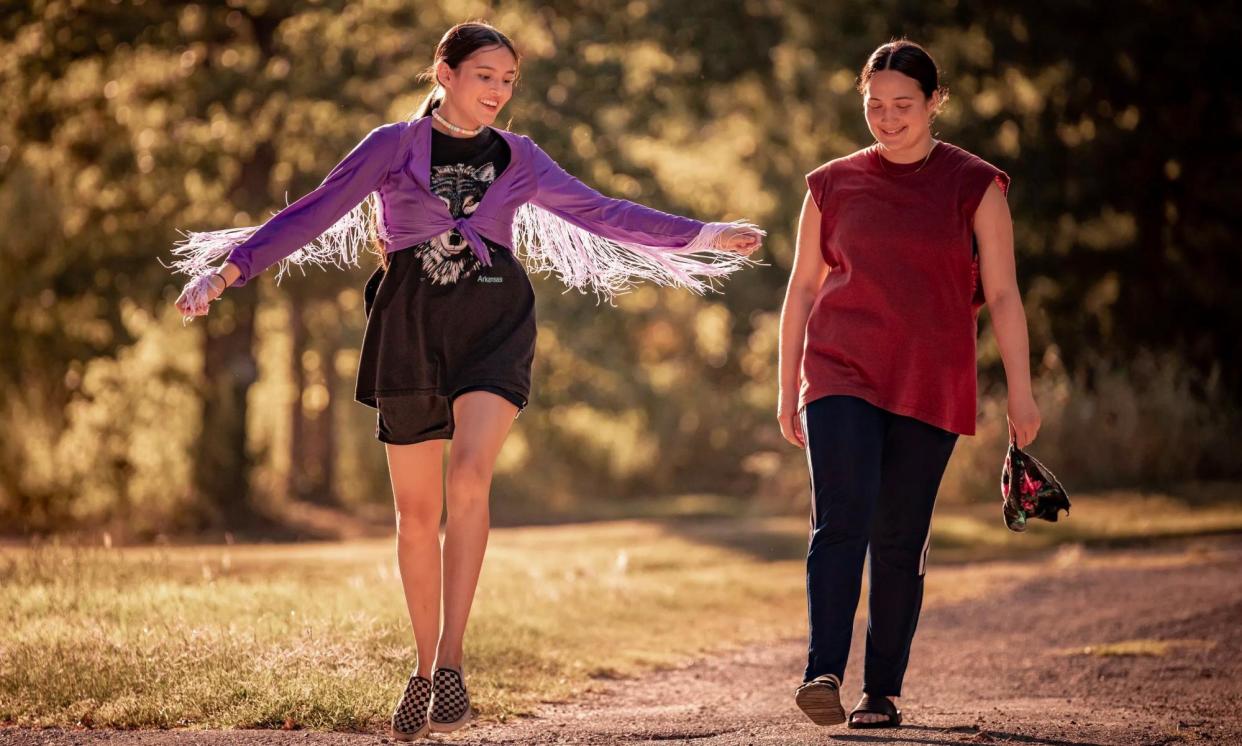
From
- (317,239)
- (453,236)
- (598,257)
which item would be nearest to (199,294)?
(317,239)

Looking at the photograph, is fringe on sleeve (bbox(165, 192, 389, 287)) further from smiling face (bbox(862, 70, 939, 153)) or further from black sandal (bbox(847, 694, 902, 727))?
black sandal (bbox(847, 694, 902, 727))

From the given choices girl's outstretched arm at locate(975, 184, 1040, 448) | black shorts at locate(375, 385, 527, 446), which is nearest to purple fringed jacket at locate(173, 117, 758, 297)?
black shorts at locate(375, 385, 527, 446)

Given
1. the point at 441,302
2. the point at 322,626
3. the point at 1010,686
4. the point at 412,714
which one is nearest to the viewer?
the point at 412,714

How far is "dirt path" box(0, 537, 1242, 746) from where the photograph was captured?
217 inches

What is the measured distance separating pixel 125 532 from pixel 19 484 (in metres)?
1.41

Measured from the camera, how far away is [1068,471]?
1909cm

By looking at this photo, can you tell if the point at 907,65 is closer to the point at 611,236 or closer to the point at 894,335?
the point at 894,335

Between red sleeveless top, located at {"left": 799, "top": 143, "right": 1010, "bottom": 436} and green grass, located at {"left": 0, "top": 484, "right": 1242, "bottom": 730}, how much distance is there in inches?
82.0

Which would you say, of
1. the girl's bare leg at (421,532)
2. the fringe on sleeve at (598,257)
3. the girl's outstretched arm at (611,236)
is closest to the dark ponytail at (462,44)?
the girl's outstretched arm at (611,236)

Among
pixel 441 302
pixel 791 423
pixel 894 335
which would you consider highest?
pixel 441 302

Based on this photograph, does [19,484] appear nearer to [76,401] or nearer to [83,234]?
[76,401]

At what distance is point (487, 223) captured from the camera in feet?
17.7

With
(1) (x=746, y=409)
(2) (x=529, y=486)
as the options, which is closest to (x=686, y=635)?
(2) (x=529, y=486)

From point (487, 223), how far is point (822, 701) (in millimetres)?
1842
